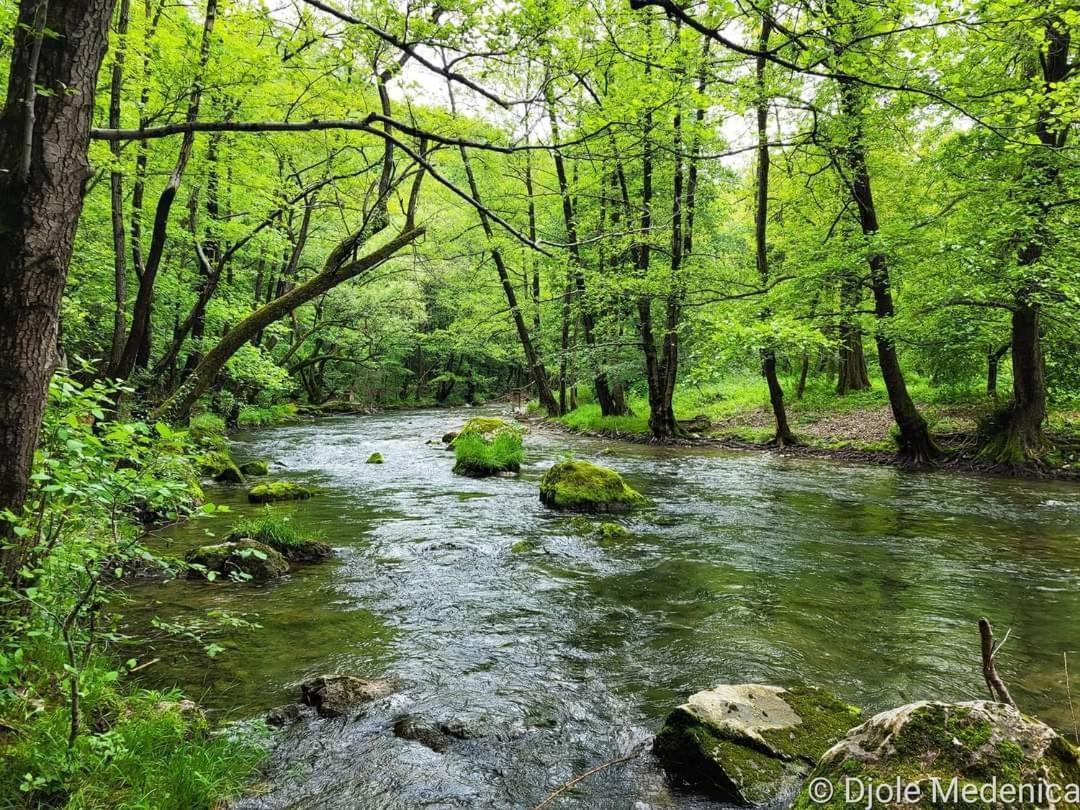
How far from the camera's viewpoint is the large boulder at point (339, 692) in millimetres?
4438

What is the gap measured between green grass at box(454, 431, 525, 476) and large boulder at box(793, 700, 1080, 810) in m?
12.7

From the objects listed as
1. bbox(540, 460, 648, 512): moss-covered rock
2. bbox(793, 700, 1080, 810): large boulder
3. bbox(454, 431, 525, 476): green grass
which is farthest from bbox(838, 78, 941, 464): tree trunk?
bbox(793, 700, 1080, 810): large boulder

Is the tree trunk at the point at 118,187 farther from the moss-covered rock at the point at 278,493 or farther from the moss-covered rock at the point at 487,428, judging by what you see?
the moss-covered rock at the point at 487,428

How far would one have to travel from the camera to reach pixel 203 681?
482cm

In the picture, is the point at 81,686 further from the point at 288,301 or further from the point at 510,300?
the point at 510,300

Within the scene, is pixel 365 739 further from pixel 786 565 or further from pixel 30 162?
pixel 786 565

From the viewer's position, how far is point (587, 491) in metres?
11.3

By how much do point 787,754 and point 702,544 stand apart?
5184mm

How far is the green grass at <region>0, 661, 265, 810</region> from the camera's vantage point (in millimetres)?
2803

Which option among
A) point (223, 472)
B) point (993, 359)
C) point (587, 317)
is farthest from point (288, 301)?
point (993, 359)

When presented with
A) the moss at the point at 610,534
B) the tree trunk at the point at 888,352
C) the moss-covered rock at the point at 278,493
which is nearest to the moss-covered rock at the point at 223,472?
the moss-covered rock at the point at 278,493

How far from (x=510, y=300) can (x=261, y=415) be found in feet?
41.9

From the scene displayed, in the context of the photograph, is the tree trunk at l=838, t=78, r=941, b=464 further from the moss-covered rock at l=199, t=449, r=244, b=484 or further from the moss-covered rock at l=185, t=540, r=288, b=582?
the moss-covered rock at l=199, t=449, r=244, b=484

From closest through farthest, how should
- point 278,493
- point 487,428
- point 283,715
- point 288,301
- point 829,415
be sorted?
point 283,715 < point 288,301 < point 278,493 < point 487,428 < point 829,415
